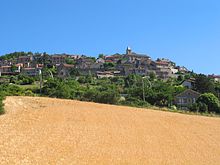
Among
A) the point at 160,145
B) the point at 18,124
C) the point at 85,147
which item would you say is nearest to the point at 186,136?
the point at 160,145

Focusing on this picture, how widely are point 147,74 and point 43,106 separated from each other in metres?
91.2

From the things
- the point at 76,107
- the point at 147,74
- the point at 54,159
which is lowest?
the point at 54,159

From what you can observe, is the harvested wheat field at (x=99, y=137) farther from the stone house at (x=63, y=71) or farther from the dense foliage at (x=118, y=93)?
the stone house at (x=63, y=71)

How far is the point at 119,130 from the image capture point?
1024 inches

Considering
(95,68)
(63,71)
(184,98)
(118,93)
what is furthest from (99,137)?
(95,68)

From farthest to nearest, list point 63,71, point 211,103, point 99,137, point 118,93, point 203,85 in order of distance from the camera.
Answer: point 63,71 < point 203,85 < point 211,103 < point 118,93 < point 99,137

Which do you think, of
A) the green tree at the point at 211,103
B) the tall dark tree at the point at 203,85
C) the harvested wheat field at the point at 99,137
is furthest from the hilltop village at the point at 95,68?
the harvested wheat field at the point at 99,137

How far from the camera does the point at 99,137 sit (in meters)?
23.8

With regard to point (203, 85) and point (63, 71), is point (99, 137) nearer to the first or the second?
point (203, 85)

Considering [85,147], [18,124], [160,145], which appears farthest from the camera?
[18,124]

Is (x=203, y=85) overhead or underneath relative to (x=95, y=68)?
underneath

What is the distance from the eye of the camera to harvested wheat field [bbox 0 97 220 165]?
1950 centimetres

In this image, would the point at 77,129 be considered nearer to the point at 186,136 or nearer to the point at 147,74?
the point at 186,136

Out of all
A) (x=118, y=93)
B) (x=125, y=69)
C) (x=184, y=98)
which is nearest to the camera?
(x=118, y=93)
